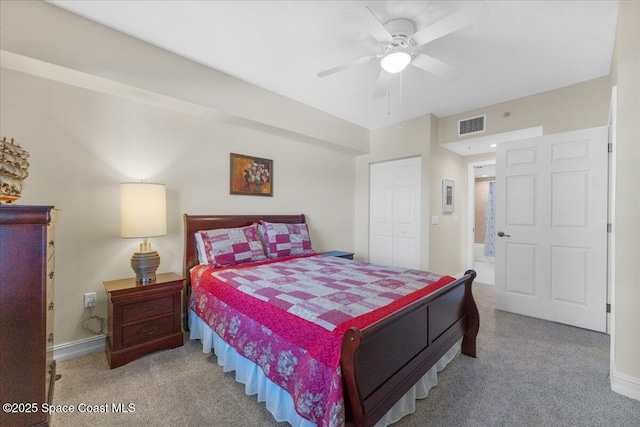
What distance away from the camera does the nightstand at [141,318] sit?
2115 millimetres

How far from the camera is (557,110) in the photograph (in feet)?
10.4

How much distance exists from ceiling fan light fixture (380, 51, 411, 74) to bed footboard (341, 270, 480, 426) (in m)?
1.72

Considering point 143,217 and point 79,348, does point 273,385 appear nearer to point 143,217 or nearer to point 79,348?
point 143,217

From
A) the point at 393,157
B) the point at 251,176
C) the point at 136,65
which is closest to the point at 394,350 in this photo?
the point at 251,176

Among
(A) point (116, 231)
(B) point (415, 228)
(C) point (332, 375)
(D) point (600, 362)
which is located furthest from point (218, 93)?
(D) point (600, 362)

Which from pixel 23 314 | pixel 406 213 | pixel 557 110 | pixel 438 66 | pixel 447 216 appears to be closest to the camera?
pixel 23 314

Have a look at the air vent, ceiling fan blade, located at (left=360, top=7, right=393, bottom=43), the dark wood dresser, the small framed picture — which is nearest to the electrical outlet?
the dark wood dresser

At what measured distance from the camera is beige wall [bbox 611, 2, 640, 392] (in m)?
1.79

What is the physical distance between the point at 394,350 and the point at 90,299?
100 inches

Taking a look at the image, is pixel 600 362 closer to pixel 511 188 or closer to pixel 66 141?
pixel 511 188

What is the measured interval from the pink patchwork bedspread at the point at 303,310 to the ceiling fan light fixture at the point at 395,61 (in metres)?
1.68

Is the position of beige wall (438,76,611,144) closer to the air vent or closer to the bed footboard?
the air vent

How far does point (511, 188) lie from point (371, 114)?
2.08 m

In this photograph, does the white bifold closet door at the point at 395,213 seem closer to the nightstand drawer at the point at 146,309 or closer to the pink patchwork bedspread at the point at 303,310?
the pink patchwork bedspread at the point at 303,310
